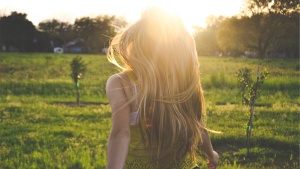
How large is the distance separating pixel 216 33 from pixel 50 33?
43.3 meters

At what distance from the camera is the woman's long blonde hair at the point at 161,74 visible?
7.34 feet

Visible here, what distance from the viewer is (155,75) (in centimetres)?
224

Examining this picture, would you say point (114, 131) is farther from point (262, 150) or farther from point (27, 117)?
point (27, 117)

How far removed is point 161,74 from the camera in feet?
7.48

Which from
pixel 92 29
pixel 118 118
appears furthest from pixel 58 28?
pixel 118 118

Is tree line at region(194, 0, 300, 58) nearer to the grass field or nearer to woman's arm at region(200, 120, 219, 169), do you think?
the grass field

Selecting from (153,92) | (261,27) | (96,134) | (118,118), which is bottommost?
(96,134)

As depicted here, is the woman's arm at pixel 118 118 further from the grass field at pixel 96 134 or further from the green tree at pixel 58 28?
the green tree at pixel 58 28

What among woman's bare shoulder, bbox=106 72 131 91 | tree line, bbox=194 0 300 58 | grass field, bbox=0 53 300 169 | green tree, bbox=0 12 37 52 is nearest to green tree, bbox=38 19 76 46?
green tree, bbox=0 12 37 52

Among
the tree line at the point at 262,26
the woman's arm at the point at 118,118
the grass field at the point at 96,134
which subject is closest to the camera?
the woman's arm at the point at 118,118

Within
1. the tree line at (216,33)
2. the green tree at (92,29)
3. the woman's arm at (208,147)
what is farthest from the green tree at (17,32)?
the woman's arm at (208,147)

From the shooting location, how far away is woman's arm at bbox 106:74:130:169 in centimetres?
214

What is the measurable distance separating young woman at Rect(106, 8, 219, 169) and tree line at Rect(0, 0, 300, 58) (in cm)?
54

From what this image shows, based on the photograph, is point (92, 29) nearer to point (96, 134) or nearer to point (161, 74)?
point (96, 134)
